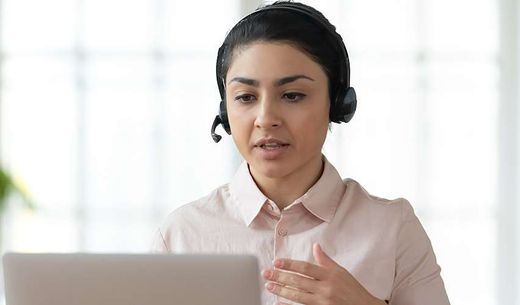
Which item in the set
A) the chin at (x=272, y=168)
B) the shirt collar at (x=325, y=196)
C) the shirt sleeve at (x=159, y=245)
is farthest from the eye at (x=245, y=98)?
the shirt sleeve at (x=159, y=245)

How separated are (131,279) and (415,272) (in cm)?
66

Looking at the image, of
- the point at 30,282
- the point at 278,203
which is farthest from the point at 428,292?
the point at 30,282

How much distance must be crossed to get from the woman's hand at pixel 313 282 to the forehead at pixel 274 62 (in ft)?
1.25

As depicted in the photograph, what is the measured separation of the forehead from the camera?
1829 mm

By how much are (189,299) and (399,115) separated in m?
3.98

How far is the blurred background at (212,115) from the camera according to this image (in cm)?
526

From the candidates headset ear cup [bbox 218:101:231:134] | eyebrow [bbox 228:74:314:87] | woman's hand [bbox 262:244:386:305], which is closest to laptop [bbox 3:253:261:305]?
woman's hand [bbox 262:244:386:305]

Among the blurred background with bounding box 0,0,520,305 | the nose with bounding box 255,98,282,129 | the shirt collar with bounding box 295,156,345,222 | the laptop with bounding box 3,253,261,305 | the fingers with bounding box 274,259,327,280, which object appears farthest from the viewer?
the blurred background with bounding box 0,0,520,305

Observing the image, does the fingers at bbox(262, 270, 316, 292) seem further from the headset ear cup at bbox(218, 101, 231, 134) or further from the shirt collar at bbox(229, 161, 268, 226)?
the headset ear cup at bbox(218, 101, 231, 134)

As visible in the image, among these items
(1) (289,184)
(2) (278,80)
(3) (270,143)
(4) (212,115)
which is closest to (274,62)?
(2) (278,80)

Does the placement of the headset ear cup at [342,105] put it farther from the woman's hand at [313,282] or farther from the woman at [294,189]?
the woman's hand at [313,282]

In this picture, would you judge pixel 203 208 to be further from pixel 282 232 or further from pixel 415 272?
pixel 415 272

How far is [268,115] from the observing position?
1.80 m

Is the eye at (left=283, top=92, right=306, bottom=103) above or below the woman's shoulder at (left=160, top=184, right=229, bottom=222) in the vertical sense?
above
